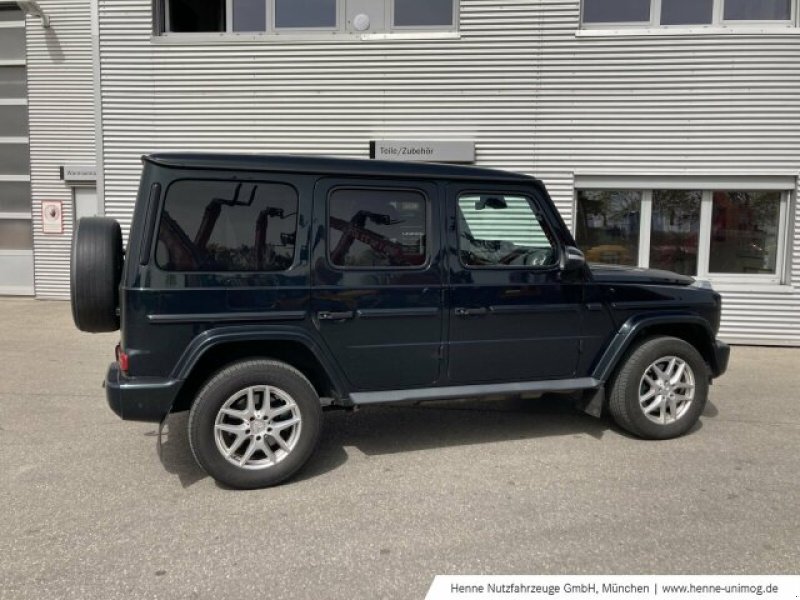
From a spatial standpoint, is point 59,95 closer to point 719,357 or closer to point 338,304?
point 338,304

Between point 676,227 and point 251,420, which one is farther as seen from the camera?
point 676,227

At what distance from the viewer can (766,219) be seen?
27.5 ft

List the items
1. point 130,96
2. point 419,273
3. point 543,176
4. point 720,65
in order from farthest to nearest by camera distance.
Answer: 1. point 130,96
2. point 543,176
3. point 720,65
4. point 419,273

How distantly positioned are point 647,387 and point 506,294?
142cm

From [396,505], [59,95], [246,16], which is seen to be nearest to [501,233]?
[396,505]

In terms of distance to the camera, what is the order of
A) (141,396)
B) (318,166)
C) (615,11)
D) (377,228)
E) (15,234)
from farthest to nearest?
(15,234), (615,11), (377,228), (318,166), (141,396)

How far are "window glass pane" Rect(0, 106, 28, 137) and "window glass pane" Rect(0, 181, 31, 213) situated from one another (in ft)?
3.10

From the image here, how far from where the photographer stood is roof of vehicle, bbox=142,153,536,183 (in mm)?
3484

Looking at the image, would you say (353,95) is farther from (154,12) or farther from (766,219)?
(766,219)

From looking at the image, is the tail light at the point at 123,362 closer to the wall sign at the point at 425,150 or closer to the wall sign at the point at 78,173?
the wall sign at the point at 425,150

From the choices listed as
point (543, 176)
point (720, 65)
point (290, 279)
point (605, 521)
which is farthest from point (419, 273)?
point (720, 65)

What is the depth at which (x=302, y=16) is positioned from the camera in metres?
9.12

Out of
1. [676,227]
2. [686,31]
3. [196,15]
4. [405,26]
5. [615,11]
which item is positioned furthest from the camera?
[196,15]

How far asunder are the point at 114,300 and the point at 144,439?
1.38 meters
